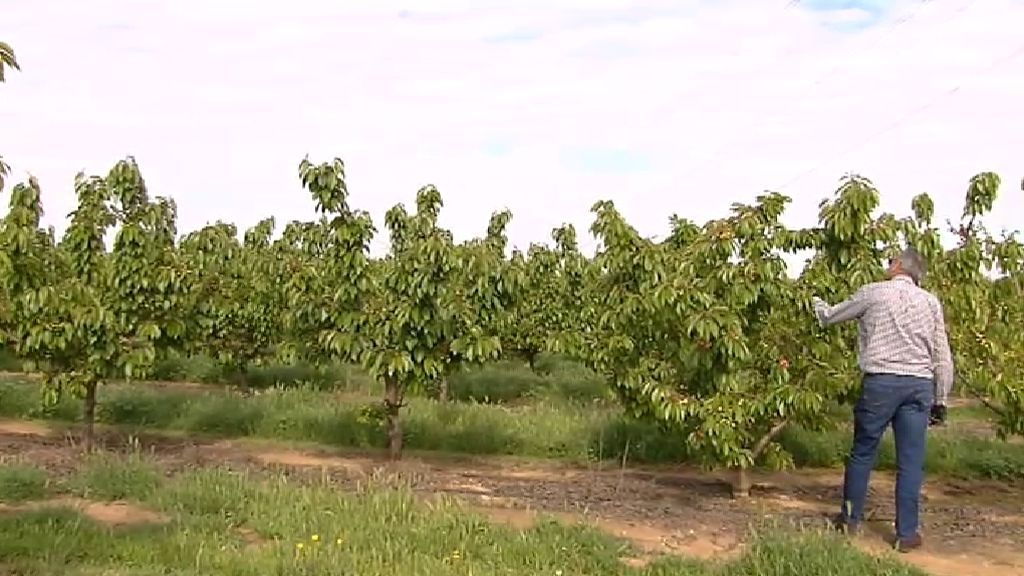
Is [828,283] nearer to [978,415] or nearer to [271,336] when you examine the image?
[978,415]

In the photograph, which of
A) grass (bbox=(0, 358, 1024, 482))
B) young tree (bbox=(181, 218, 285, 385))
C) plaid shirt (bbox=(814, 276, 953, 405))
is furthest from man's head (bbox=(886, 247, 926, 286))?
young tree (bbox=(181, 218, 285, 385))

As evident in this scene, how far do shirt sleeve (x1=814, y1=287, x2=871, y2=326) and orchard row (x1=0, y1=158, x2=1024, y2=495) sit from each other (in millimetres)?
755

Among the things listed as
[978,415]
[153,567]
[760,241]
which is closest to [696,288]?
[760,241]

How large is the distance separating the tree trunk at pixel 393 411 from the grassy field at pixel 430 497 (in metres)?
0.18

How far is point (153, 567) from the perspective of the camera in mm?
5676

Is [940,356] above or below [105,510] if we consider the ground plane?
above

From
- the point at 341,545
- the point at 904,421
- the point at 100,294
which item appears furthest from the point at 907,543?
the point at 100,294

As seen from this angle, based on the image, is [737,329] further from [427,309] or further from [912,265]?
[427,309]

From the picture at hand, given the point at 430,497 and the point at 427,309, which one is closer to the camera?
the point at 430,497

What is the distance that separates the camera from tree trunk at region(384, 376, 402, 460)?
10.5m

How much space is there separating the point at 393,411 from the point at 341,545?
448 cm

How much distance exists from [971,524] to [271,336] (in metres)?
12.4

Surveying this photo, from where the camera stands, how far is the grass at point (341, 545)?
5699 mm

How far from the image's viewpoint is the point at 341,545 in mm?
6098
